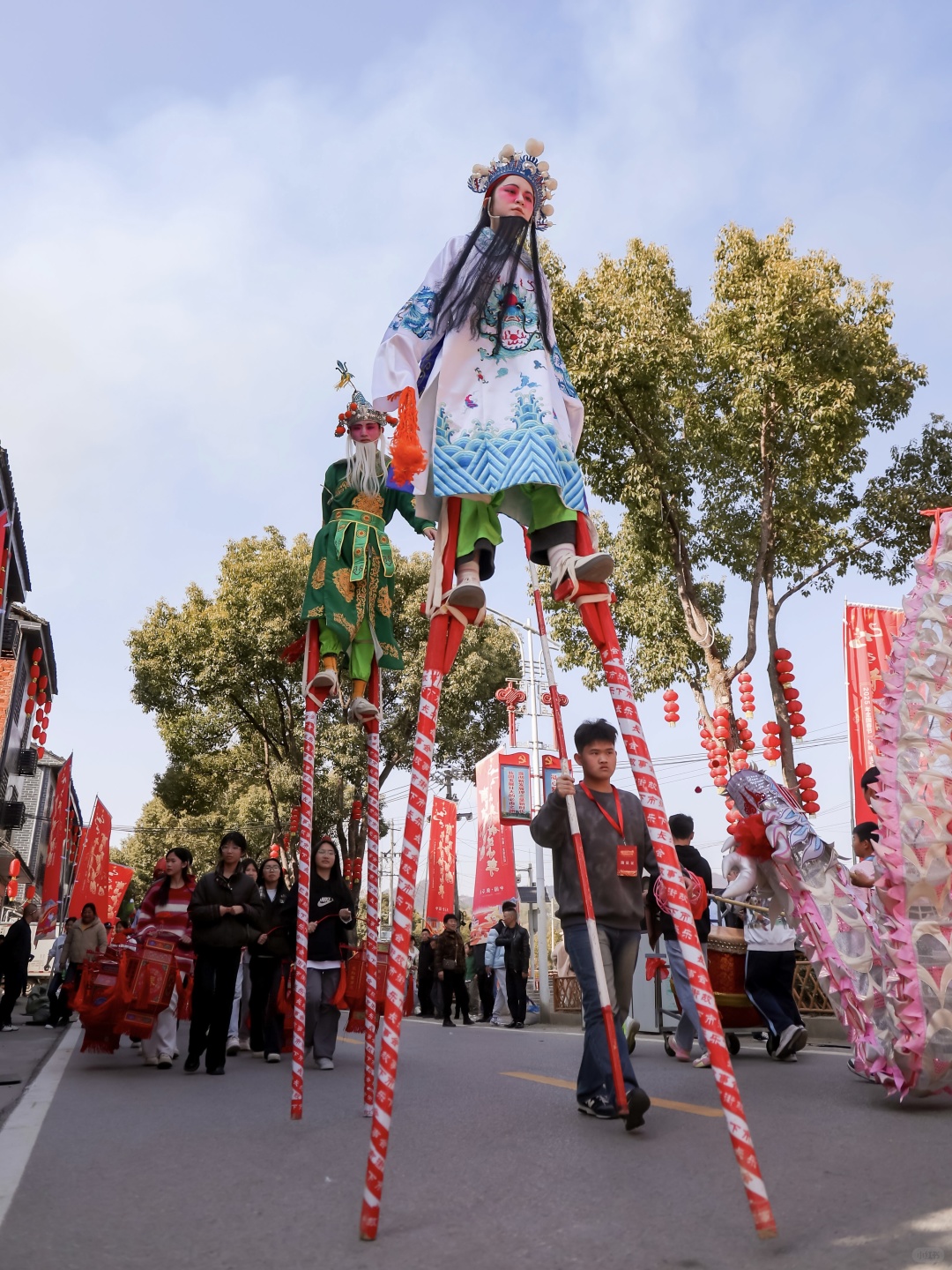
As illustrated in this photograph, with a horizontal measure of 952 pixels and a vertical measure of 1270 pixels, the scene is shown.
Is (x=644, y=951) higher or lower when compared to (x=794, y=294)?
lower

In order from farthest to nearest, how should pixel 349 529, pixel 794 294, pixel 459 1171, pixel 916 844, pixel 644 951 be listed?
pixel 794 294, pixel 644 951, pixel 349 529, pixel 916 844, pixel 459 1171

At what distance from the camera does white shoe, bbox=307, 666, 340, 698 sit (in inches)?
252

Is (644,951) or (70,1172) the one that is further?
(644,951)

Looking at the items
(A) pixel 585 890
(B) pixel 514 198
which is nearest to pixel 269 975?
(A) pixel 585 890

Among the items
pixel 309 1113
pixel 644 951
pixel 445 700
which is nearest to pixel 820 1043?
pixel 644 951

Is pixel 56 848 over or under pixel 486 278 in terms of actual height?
over

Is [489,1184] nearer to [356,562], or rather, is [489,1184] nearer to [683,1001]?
[356,562]

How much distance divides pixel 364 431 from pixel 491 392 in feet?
8.99

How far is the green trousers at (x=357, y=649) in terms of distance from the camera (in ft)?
21.7

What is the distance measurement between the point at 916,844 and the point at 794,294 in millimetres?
12104

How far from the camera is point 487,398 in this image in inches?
171

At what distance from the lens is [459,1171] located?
404 centimetres

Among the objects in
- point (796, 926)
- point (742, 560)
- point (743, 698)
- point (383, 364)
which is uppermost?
point (742, 560)

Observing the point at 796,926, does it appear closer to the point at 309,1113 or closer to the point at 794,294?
the point at 309,1113
